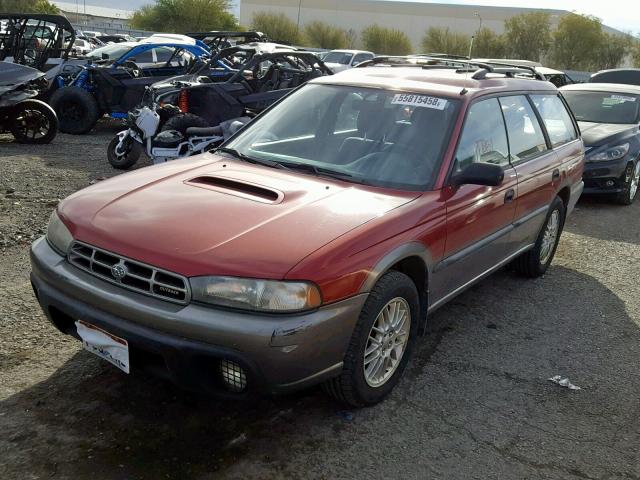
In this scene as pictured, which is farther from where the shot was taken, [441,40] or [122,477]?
[441,40]

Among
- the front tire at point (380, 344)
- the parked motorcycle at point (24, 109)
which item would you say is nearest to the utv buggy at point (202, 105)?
the parked motorcycle at point (24, 109)

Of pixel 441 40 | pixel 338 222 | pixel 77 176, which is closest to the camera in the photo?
pixel 338 222

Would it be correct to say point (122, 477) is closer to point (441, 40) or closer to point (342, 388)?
point (342, 388)

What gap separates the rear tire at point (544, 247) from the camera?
207 inches

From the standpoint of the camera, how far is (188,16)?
183ft

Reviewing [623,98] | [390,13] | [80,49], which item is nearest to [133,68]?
[623,98]

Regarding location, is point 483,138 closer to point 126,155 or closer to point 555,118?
point 555,118

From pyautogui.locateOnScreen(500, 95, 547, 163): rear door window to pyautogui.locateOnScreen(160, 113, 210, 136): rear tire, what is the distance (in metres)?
4.92

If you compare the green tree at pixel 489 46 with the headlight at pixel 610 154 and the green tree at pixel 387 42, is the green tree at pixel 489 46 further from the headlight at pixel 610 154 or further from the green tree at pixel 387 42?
the headlight at pixel 610 154

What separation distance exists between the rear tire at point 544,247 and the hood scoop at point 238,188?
278 cm

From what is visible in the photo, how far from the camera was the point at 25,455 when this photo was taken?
2.74m

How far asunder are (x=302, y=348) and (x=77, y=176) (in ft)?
20.6

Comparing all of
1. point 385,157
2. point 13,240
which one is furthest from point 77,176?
point 385,157

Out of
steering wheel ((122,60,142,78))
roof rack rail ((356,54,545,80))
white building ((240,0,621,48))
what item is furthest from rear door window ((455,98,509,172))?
white building ((240,0,621,48))
